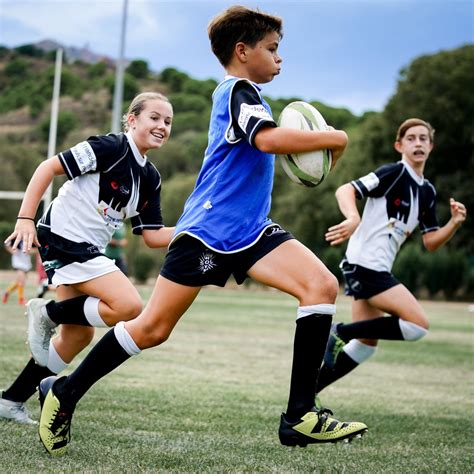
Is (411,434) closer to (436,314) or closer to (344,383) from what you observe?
(344,383)

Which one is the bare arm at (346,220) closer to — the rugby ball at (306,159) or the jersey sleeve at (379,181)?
the jersey sleeve at (379,181)

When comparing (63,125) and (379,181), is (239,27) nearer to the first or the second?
(379,181)

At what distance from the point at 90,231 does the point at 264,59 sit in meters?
1.52

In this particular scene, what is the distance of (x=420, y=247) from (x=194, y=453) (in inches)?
1214

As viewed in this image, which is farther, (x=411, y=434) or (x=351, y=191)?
(x=351, y=191)

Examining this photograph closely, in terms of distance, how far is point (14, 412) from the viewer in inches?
196

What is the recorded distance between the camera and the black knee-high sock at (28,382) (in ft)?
16.3

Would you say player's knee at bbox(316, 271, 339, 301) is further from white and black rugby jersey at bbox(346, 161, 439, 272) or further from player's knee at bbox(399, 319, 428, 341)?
white and black rugby jersey at bbox(346, 161, 439, 272)

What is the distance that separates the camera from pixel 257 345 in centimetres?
1195

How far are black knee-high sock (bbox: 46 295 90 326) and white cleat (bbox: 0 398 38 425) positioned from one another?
580 millimetres

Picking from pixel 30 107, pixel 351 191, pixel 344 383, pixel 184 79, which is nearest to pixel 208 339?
pixel 344 383

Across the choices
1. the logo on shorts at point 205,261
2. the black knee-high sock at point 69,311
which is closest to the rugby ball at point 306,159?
the logo on shorts at point 205,261

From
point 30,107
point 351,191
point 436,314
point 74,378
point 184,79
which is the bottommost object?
point 436,314

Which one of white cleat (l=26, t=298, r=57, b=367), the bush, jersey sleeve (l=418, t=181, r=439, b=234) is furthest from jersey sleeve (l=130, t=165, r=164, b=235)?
the bush
